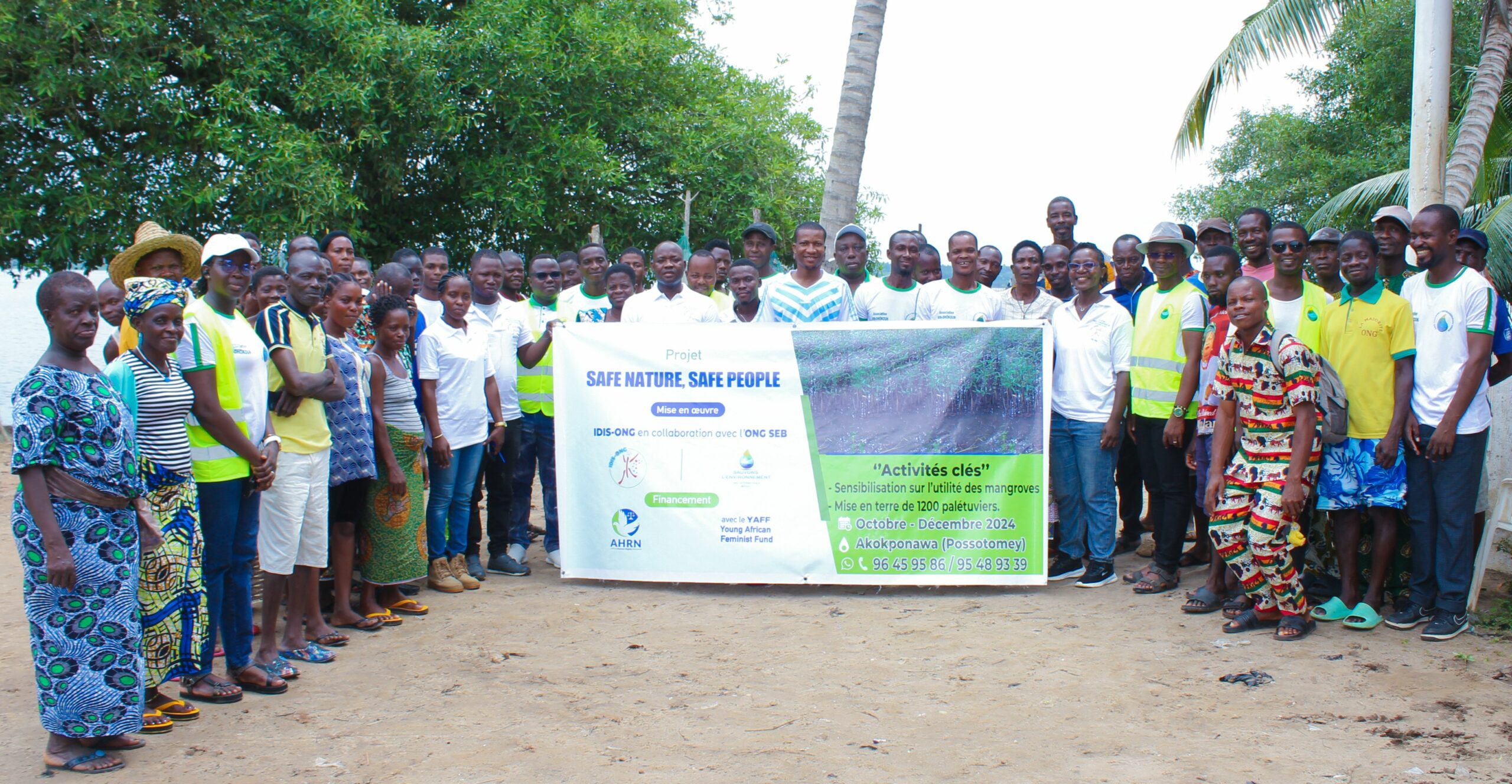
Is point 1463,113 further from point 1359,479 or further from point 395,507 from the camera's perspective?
point 395,507

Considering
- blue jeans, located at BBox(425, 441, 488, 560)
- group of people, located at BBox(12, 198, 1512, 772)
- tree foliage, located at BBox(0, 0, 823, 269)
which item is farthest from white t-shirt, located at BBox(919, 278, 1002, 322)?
tree foliage, located at BBox(0, 0, 823, 269)

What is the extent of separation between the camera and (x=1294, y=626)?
5340mm

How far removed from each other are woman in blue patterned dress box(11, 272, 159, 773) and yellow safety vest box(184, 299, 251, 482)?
0.42 meters

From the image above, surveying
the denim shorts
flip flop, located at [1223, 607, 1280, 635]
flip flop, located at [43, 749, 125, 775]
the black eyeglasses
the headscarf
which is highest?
the black eyeglasses

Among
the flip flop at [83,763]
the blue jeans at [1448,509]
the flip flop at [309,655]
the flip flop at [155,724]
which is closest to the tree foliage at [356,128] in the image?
the flip flop at [309,655]

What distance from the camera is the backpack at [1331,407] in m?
5.44

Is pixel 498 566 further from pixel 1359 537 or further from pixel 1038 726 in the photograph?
pixel 1359 537

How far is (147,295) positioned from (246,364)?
604mm

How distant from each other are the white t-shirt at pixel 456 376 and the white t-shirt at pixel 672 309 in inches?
38.0

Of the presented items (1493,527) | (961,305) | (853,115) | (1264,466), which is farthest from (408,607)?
(853,115)

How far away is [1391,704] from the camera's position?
4.40 m

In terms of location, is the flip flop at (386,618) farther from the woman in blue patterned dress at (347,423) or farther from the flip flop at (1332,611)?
the flip flop at (1332,611)

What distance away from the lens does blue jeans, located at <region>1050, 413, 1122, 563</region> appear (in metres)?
6.36

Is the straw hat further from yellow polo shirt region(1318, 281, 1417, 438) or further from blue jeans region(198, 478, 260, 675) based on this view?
yellow polo shirt region(1318, 281, 1417, 438)
